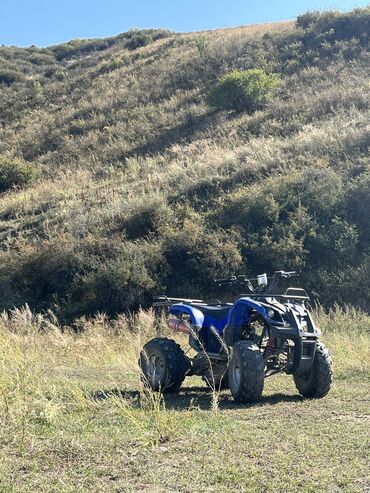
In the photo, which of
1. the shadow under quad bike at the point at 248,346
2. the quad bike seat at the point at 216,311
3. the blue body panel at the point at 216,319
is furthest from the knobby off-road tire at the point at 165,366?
the quad bike seat at the point at 216,311

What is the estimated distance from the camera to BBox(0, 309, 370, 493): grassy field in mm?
3785

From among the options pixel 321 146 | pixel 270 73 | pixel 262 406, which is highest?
→ pixel 270 73

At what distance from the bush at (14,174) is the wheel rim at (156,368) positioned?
20652 millimetres

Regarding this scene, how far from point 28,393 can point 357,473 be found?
9.83 ft

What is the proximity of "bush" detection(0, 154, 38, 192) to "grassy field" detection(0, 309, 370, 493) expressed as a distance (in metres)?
20.7

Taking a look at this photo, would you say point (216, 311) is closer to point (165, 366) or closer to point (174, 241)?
point (165, 366)

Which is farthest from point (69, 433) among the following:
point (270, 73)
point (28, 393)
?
point (270, 73)

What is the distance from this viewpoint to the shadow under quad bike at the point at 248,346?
254 inches

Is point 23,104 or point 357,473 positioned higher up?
point 23,104

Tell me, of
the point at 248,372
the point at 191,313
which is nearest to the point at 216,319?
the point at 191,313

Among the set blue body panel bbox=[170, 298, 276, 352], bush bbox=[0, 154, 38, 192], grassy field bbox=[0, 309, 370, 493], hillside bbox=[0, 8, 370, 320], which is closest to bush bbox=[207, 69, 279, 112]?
hillside bbox=[0, 8, 370, 320]

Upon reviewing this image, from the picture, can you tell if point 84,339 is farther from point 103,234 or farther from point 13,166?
point 13,166

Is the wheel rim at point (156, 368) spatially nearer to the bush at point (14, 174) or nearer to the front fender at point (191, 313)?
the front fender at point (191, 313)

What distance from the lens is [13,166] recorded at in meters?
27.2
